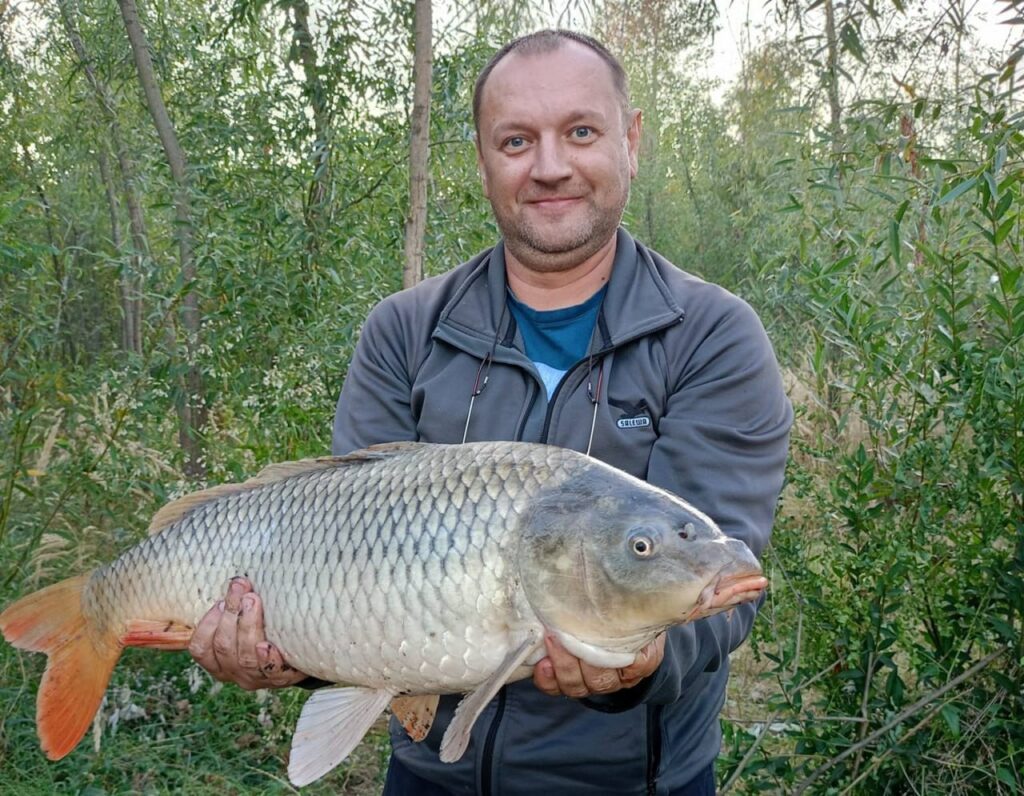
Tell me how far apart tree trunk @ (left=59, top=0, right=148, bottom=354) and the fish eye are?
91.9 inches

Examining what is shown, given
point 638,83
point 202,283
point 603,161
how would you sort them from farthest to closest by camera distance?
point 638,83 < point 202,283 < point 603,161

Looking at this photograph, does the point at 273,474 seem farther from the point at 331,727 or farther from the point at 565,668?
the point at 565,668

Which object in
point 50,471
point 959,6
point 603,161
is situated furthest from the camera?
point 50,471

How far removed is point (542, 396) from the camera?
58.7 inches

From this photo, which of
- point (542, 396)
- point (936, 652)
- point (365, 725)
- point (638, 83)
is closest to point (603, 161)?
point (542, 396)

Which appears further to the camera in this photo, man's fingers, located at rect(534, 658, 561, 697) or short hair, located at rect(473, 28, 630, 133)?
short hair, located at rect(473, 28, 630, 133)

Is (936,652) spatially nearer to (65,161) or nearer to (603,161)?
(603,161)

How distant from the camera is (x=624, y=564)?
3.86 feet

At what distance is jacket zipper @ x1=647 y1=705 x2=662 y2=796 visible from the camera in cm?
→ 144

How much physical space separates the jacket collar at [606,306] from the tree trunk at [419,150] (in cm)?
109

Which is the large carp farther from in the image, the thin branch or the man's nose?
the thin branch

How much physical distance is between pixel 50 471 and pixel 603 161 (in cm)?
202

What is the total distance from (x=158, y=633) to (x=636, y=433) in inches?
27.2

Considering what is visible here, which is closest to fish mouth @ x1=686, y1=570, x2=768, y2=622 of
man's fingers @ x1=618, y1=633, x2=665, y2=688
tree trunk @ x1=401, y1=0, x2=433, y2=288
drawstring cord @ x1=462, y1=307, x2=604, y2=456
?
man's fingers @ x1=618, y1=633, x2=665, y2=688
